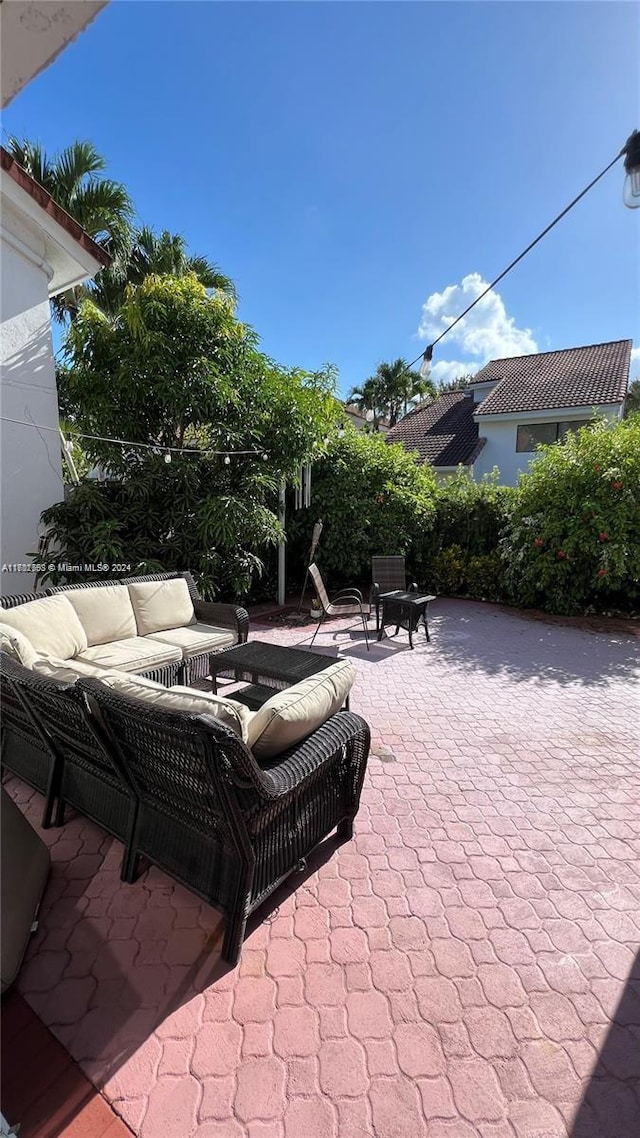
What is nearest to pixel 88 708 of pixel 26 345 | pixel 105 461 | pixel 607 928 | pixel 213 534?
pixel 607 928

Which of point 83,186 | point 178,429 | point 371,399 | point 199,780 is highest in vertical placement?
point 371,399

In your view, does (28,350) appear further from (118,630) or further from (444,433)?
(444,433)

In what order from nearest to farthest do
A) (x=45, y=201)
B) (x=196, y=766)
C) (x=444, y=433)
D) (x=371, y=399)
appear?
1. (x=196, y=766)
2. (x=45, y=201)
3. (x=444, y=433)
4. (x=371, y=399)

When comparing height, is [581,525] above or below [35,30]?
below

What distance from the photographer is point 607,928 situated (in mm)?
2059

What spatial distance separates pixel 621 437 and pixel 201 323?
21.7 feet

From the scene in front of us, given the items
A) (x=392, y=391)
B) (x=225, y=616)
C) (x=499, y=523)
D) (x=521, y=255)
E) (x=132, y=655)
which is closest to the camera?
(x=132, y=655)

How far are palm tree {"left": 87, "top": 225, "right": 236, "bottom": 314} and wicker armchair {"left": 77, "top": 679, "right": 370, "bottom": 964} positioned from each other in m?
11.3

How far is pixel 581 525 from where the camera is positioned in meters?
7.31

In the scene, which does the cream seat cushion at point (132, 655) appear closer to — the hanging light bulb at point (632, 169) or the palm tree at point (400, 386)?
the hanging light bulb at point (632, 169)

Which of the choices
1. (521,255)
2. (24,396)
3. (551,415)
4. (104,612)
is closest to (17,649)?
(104,612)

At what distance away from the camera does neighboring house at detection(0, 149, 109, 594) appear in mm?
5727

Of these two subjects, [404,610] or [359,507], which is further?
[359,507]

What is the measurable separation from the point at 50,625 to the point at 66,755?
1546mm
